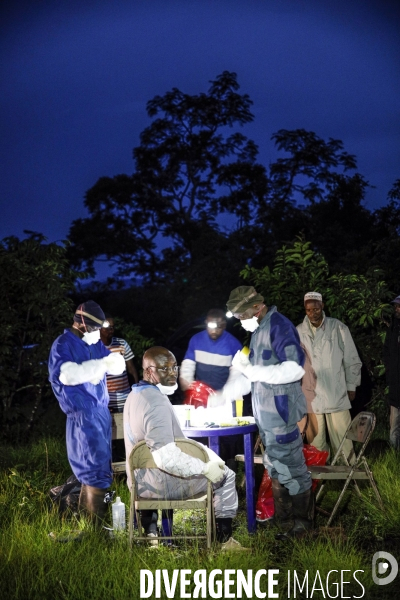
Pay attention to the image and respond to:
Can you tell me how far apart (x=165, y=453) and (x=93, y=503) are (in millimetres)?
1199

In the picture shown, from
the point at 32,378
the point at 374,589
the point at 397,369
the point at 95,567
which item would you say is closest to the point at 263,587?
the point at 374,589

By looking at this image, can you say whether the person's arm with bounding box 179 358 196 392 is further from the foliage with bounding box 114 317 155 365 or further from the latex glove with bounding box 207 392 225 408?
the foliage with bounding box 114 317 155 365

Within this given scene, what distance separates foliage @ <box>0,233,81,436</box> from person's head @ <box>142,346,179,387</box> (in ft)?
14.1

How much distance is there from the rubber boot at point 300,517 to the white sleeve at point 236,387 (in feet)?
3.56

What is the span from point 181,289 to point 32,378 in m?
10.00

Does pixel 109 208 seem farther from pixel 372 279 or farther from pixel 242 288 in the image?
pixel 242 288

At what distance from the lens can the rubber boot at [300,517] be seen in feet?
18.2

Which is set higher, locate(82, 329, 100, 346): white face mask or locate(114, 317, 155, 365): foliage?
locate(114, 317, 155, 365): foliage

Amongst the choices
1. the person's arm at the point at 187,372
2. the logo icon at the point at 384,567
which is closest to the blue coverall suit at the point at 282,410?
the logo icon at the point at 384,567

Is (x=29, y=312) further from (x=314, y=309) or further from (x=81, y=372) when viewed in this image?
(x=81, y=372)

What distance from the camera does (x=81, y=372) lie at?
5301mm

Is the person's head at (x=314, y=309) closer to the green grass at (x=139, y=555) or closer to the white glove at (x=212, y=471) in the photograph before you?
the green grass at (x=139, y=555)

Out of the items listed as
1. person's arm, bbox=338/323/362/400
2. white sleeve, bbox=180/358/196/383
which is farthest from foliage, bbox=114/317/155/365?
person's arm, bbox=338/323/362/400

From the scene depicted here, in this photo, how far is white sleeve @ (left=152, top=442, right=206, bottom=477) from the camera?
4535 mm
